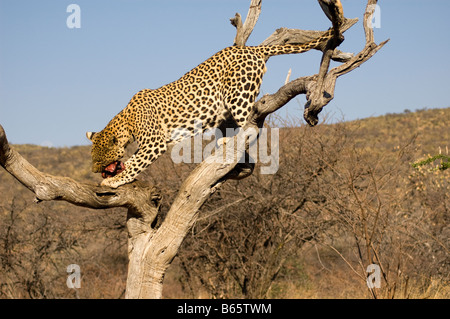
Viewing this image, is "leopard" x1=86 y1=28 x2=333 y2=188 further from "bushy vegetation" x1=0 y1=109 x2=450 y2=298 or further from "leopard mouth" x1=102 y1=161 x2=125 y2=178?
"bushy vegetation" x1=0 y1=109 x2=450 y2=298

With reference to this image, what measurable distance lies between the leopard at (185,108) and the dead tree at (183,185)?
21 centimetres

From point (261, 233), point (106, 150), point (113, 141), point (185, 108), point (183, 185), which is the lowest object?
point (261, 233)

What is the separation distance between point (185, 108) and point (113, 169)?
1257mm

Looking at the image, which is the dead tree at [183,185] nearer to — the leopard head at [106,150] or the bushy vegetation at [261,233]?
the leopard head at [106,150]

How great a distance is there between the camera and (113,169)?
24.1 feet

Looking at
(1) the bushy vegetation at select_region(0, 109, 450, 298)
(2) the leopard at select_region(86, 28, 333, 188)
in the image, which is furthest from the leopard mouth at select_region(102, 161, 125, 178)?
(1) the bushy vegetation at select_region(0, 109, 450, 298)

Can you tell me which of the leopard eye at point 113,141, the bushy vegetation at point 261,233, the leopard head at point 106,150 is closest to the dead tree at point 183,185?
the leopard head at point 106,150

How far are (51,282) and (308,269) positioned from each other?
25.6 ft

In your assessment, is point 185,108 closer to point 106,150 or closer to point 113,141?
point 113,141

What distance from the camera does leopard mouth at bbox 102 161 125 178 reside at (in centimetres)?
732

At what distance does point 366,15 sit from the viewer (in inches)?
281

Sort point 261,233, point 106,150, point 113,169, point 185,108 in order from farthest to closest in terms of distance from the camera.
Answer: point 261,233 < point 185,108 < point 113,169 < point 106,150

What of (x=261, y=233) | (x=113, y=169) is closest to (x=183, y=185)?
(x=113, y=169)
